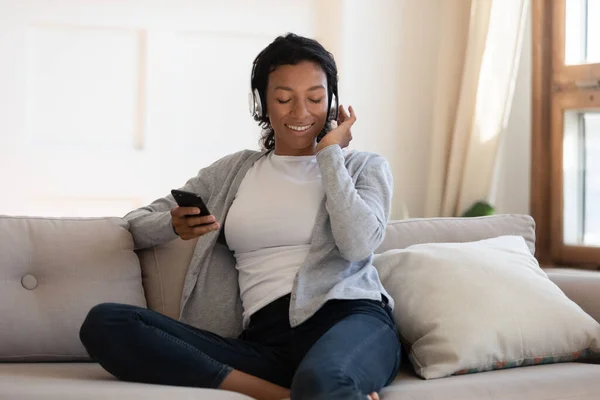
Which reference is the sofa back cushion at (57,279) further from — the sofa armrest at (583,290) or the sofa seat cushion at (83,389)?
the sofa armrest at (583,290)

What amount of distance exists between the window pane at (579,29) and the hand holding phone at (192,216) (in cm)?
209

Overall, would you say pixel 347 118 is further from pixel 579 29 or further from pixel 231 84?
pixel 579 29

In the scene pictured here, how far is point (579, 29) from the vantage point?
11.7 feet

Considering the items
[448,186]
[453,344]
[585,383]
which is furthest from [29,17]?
[585,383]

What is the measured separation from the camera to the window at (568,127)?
3523mm

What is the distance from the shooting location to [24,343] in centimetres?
199

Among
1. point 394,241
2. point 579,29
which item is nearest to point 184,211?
point 394,241

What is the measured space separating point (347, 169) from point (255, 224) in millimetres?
242

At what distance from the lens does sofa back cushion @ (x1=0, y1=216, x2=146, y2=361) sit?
200 cm

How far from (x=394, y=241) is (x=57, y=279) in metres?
0.82

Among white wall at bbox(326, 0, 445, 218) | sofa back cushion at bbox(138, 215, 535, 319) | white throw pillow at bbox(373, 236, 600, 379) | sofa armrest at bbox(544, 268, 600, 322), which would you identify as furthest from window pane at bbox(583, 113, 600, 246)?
white throw pillow at bbox(373, 236, 600, 379)

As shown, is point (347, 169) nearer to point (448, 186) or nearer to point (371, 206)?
point (371, 206)

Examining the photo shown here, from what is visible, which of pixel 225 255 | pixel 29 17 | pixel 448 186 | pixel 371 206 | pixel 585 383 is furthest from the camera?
pixel 448 186

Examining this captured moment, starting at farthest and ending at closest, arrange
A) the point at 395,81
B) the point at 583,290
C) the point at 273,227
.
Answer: the point at 395,81, the point at 583,290, the point at 273,227
